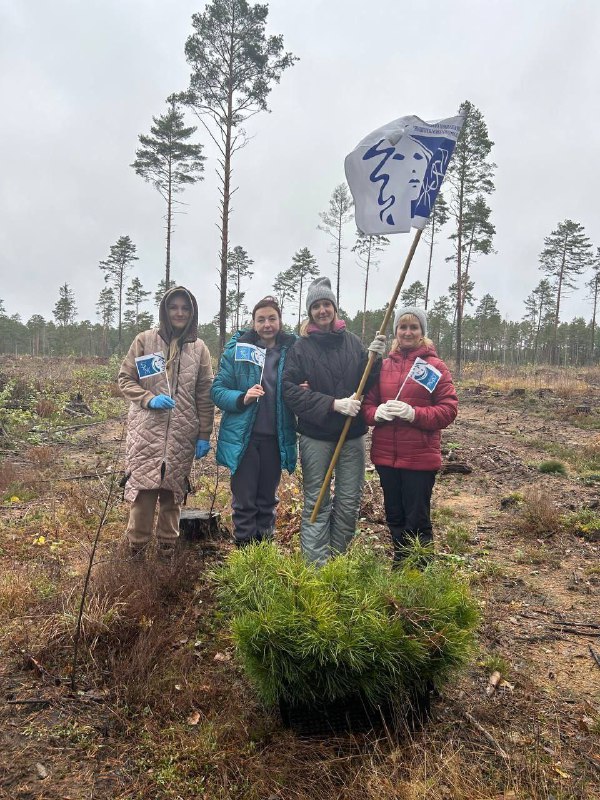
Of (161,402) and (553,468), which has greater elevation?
(161,402)

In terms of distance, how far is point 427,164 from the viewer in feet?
10.9

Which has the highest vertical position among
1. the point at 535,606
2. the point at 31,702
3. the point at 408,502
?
the point at 408,502

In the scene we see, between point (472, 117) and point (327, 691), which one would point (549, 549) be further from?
point (472, 117)

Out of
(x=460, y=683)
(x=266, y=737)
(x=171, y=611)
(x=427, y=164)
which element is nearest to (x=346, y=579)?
(x=266, y=737)

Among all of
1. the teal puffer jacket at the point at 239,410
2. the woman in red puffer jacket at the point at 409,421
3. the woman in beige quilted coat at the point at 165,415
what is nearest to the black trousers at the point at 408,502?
the woman in red puffer jacket at the point at 409,421

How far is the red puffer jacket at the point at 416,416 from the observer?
3.38 meters

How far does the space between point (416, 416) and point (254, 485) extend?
50.9 inches

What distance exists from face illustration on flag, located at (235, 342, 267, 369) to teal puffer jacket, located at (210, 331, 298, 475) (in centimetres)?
5

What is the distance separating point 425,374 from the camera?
339 centimetres

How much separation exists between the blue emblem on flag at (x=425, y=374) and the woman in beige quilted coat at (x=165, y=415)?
1600 mm

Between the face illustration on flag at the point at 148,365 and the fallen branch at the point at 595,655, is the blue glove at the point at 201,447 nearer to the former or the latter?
the face illustration on flag at the point at 148,365

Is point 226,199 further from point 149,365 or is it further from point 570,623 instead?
point 570,623

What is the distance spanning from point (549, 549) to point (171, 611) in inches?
150

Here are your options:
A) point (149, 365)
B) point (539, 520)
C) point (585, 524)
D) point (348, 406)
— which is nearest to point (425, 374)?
point (348, 406)
